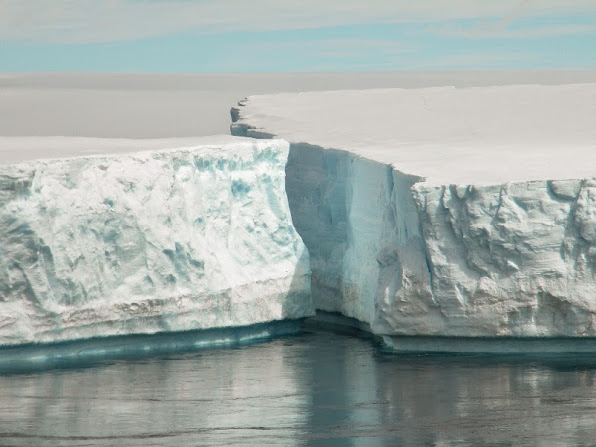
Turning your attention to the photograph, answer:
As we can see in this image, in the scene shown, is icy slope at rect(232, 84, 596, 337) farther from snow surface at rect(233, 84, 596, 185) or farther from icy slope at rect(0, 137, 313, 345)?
icy slope at rect(0, 137, 313, 345)

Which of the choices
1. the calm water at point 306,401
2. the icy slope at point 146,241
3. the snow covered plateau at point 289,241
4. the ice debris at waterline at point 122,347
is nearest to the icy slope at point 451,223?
the snow covered plateau at point 289,241

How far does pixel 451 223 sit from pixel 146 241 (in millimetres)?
2938

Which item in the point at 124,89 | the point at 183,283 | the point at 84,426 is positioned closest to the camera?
the point at 84,426

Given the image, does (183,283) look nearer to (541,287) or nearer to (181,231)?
(181,231)

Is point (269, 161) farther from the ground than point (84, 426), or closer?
farther from the ground

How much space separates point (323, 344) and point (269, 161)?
2.09 m

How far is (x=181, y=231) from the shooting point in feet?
43.8

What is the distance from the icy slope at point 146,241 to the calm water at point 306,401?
0.55m

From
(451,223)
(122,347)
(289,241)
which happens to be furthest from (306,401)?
(289,241)

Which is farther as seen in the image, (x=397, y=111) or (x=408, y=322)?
(x=397, y=111)

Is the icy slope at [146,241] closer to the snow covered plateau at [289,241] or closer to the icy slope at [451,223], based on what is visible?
the snow covered plateau at [289,241]

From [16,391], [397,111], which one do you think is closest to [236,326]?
[16,391]

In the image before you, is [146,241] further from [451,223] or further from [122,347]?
[451,223]

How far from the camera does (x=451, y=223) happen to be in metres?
12.6
